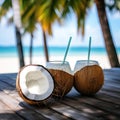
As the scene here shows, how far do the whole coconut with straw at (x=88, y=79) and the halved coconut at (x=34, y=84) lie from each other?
1.00ft

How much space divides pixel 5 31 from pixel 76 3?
22852 millimetres

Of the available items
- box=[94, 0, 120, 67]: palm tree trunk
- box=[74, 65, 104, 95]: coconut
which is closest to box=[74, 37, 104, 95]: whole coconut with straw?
box=[74, 65, 104, 95]: coconut

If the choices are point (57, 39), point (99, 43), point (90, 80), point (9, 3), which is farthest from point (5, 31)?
point (90, 80)

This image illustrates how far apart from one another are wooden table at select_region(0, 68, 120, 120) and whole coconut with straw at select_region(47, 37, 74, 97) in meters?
0.07

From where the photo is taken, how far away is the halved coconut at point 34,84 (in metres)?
2.03

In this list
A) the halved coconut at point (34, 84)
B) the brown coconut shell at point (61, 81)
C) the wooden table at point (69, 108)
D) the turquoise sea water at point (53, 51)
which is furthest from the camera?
the turquoise sea water at point (53, 51)

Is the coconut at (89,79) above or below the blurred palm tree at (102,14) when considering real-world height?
below

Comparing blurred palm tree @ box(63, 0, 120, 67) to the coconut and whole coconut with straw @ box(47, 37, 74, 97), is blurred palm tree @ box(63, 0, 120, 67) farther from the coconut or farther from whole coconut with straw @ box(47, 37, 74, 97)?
whole coconut with straw @ box(47, 37, 74, 97)

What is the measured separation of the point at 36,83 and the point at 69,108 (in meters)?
0.32

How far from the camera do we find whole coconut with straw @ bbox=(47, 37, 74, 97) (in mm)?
2256

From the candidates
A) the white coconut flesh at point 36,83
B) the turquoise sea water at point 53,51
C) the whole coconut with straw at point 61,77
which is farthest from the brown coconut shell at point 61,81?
the turquoise sea water at point 53,51

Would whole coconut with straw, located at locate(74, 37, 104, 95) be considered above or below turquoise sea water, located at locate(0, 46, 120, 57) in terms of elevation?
below

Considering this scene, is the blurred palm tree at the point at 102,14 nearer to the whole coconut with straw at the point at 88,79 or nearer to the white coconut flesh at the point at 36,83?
the whole coconut with straw at the point at 88,79

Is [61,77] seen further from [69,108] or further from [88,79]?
[69,108]
